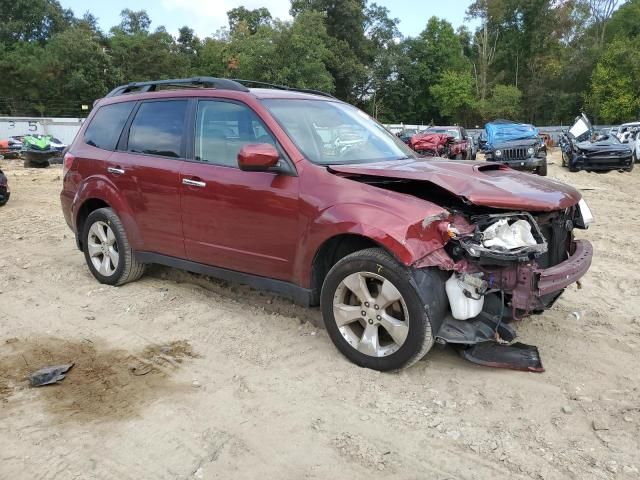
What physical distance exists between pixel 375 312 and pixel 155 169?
96.2 inches

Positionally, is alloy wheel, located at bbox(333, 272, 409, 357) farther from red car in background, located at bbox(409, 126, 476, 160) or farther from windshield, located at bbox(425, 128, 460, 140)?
windshield, located at bbox(425, 128, 460, 140)

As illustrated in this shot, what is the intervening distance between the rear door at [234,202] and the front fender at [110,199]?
2.46 ft

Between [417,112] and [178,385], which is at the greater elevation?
[417,112]

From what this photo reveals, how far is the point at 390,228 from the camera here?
339 centimetres

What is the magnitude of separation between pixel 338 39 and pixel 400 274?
6216 centimetres

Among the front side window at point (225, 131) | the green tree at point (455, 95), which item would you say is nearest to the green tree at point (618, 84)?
the green tree at point (455, 95)

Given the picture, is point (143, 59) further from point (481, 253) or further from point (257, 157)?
point (481, 253)

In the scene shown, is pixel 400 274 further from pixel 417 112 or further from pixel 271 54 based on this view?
pixel 417 112

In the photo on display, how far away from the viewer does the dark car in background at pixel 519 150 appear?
15.6 metres

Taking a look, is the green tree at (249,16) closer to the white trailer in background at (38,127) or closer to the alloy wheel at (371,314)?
the white trailer in background at (38,127)

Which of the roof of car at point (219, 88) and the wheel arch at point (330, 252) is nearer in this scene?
the wheel arch at point (330, 252)

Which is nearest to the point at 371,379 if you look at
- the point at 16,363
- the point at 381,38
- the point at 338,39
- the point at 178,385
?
the point at 178,385

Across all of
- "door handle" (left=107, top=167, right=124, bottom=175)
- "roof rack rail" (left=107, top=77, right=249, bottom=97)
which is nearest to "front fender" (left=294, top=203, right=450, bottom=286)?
"roof rack rail" (left=107, top=77, right=249, bottom=97)

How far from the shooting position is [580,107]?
50469 millimetres
